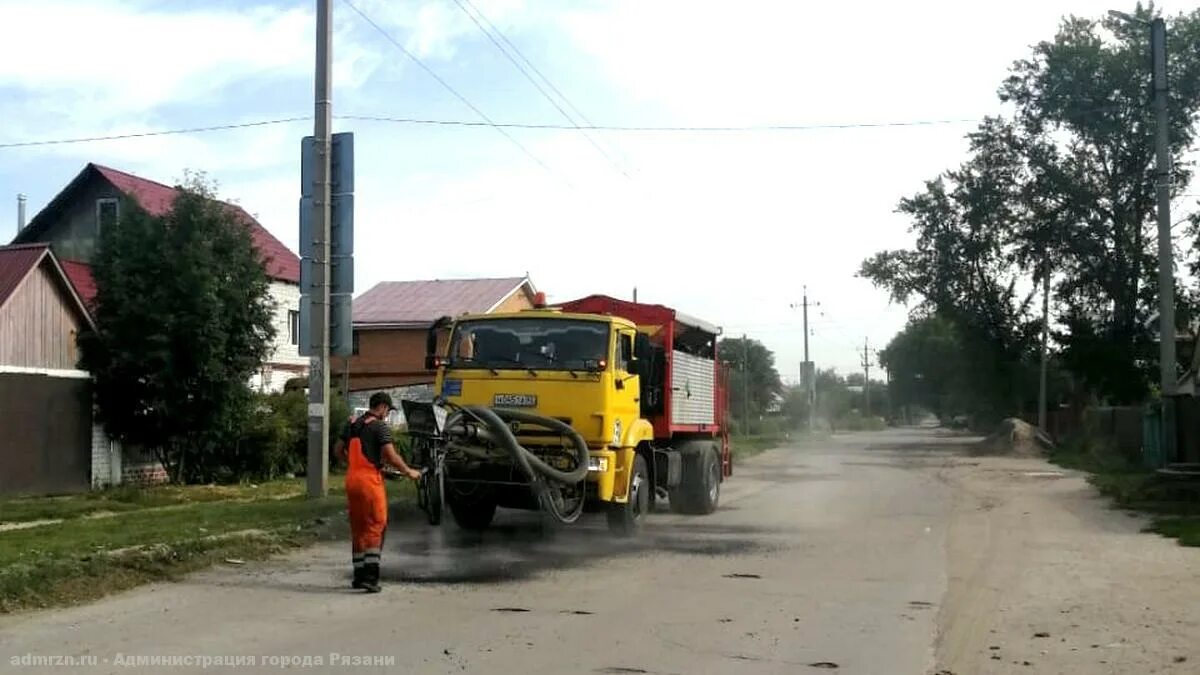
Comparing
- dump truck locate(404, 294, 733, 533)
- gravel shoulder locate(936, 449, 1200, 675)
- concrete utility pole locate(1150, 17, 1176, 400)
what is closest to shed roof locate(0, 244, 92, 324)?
dump truck locate(404, 294, 733, 533)

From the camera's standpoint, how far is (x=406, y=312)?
156 feet

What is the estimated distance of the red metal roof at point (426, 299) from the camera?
47031 millimetres

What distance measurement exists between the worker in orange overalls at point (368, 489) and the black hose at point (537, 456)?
175 centimetres

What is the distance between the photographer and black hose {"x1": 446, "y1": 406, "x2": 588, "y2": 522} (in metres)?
11.8

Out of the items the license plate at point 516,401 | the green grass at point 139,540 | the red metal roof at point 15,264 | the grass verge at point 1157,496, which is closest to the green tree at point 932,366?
the grass verge at point 1157,496

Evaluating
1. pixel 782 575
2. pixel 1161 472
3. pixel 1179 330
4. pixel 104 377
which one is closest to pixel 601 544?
pixel 782 575

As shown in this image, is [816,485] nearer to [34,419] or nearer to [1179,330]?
[34,419]

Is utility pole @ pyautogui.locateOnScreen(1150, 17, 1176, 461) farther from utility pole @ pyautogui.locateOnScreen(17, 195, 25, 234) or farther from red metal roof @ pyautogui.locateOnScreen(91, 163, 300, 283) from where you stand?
utility pole @ pyautogui.locateOnScreen(17, 195, 25, 234)

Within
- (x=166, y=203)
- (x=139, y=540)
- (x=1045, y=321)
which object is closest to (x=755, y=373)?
→ (x=1045, y=321)

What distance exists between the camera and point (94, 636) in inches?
321

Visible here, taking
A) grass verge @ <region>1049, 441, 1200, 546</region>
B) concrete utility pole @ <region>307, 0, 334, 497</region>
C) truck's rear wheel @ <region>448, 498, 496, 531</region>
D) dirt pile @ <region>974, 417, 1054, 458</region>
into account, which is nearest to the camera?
truck's rear wheel @ <region>448, 498, 496, 531</region>

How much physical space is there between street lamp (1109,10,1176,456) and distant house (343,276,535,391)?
23479 mm

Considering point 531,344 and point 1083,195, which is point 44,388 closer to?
point 531,344

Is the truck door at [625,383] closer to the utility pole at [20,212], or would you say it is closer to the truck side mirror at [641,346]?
the truck side mirror at [641,346]
